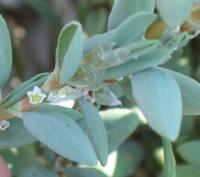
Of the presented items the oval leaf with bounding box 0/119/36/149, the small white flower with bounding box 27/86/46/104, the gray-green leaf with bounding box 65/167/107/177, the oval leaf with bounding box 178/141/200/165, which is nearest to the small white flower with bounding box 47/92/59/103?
the small white flower with bounding box 27/86/46/104

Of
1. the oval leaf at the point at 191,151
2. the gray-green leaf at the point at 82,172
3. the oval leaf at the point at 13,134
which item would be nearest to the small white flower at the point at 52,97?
the oval leaf at the point at 13,134

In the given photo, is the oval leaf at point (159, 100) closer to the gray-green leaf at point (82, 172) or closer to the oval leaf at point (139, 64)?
the oval leaf at point (139, 64)

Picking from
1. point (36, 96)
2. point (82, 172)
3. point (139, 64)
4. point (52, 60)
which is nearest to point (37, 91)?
point (36, 96)

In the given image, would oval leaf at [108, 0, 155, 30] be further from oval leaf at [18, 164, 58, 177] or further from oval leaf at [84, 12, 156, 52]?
oval leaf at [18, 164, 58, 177]

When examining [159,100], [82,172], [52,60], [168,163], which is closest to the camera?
[159,100]

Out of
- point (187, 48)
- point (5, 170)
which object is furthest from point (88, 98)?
point (187, 48)

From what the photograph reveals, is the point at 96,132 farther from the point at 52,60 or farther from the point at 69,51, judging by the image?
the point at 52,60
